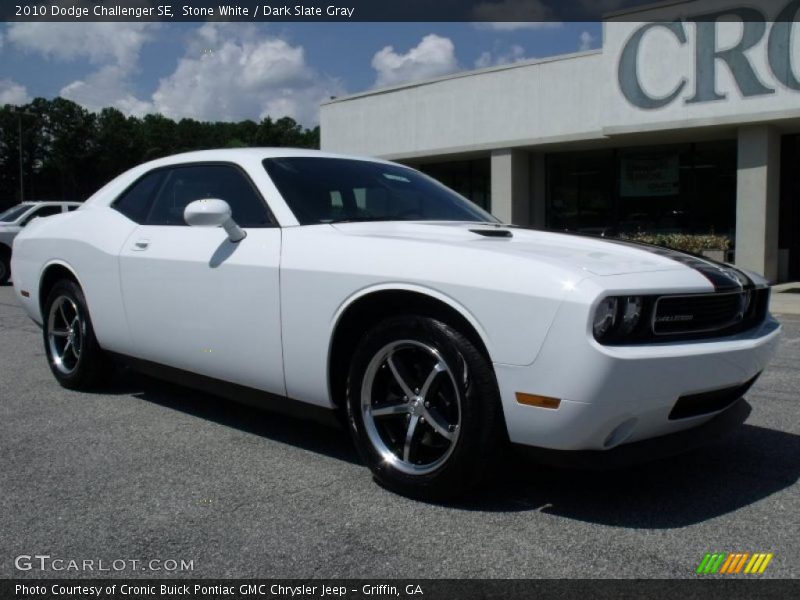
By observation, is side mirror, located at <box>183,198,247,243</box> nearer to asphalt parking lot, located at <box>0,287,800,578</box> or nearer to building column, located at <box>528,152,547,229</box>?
asphalt parking lot, located at <box>0,287,800,578</box>

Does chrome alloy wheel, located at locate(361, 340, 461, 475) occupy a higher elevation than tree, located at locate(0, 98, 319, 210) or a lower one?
lower

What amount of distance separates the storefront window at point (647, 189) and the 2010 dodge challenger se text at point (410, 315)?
482 inches

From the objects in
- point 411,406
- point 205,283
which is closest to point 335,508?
point 411,406

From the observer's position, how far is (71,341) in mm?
5207

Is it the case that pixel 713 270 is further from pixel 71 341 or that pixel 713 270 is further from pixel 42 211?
pixel 42 211

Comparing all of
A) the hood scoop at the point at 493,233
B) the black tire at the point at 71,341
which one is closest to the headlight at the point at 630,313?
the hood scoop at the point at 493,233

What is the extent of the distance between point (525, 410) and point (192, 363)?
6.65 feet

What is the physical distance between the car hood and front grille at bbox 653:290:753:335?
16cm

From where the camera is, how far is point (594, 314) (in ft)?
8.79

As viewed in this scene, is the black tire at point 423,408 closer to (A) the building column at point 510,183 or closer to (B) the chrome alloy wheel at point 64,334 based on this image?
(B) the chrome alloy wheel at point 64,334

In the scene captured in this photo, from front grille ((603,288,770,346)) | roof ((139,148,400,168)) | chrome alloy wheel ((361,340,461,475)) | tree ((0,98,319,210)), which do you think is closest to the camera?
front grille ((603,288,770,346))

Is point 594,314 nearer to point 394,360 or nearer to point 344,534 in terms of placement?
point 394,360

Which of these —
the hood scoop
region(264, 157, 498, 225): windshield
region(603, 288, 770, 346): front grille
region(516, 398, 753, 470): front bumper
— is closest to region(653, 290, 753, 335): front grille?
region(603, 288, 770, 346): front grille

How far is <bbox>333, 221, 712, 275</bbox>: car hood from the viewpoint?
3.00 meters
